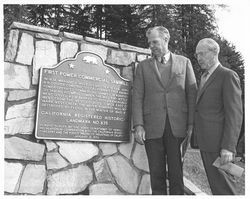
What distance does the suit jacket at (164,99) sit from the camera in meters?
3.12

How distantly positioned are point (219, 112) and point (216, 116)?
46mm

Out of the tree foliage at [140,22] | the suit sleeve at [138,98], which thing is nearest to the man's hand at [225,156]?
the suit sleeve at [138,98]

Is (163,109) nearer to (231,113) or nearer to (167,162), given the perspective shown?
(167,162)

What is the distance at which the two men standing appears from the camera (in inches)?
106

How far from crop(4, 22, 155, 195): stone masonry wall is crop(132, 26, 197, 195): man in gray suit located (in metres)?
0.41

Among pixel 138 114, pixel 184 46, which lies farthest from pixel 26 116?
pixel 184 46

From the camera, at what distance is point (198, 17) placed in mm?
13430

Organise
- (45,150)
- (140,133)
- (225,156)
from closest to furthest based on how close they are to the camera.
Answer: (225,156) → (45,150) → (140,133)

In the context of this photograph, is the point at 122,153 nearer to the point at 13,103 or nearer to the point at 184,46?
the point at 13,103

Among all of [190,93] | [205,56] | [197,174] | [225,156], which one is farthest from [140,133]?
[197,174]

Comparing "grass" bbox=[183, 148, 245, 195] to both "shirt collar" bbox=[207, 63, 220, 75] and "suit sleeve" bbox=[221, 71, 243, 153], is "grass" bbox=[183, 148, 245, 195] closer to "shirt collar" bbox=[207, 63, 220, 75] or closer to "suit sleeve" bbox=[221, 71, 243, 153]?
"suit sleeve" bbox=[221, 71, 243, 153]

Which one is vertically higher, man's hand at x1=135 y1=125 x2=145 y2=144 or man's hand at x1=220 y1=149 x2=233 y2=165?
man's hand at x1=135 y1=125 x2=145 y2=144

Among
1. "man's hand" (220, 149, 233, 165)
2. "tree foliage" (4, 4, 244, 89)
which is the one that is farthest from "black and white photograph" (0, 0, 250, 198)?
"tree foliage" (4, 4, 244, 89)

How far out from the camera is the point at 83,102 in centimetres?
330
